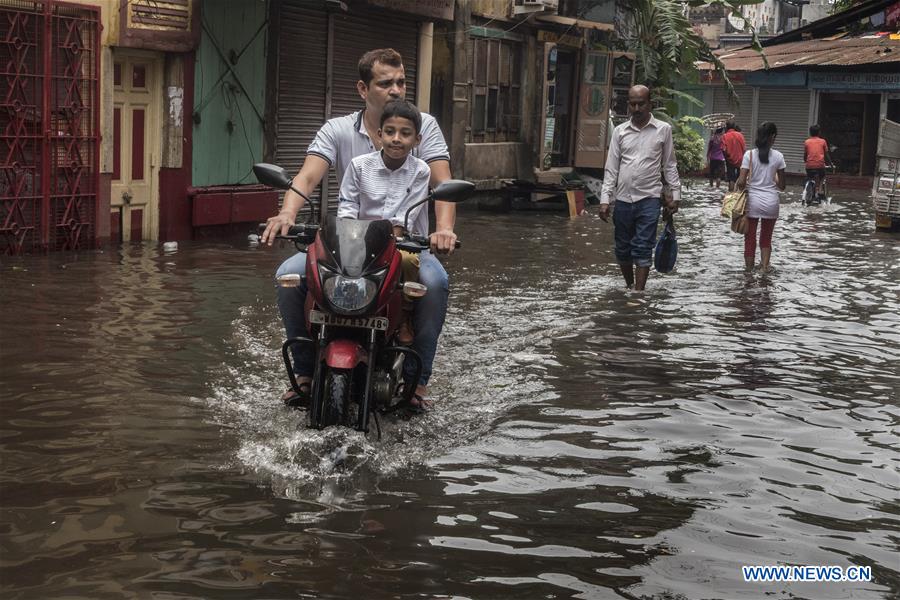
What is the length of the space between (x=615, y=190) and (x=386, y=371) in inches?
257

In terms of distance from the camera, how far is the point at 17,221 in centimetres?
1269

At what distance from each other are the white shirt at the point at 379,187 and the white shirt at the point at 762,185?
7955 mm

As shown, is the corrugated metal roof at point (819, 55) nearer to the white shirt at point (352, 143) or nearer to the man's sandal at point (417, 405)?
the white shirt at point (352, 143)

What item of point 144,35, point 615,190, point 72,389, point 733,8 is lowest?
point 72,389

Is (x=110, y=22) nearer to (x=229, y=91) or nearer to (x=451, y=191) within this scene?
(x=229, y=91)

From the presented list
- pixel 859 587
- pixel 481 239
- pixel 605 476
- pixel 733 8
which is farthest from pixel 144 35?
pixel 733 8

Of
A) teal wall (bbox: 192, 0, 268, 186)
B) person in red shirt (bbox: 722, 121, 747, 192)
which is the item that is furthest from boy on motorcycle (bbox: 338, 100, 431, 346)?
person in red shirt (bbox: 722, 121, 747, 192)

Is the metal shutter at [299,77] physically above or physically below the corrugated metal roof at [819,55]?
below

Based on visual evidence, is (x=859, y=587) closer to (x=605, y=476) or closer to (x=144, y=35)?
(x=605, y=476)

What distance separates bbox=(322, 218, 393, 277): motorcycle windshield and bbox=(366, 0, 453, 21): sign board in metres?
13.7

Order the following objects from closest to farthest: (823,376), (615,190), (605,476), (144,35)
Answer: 1. (605,476)
2. (823,376)
3. (615,190)
4. (144,35)

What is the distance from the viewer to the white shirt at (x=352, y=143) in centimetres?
632

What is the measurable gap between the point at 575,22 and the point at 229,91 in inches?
438

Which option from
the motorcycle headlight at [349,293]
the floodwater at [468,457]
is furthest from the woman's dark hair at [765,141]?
the motorcycle headlight at [349,293]
